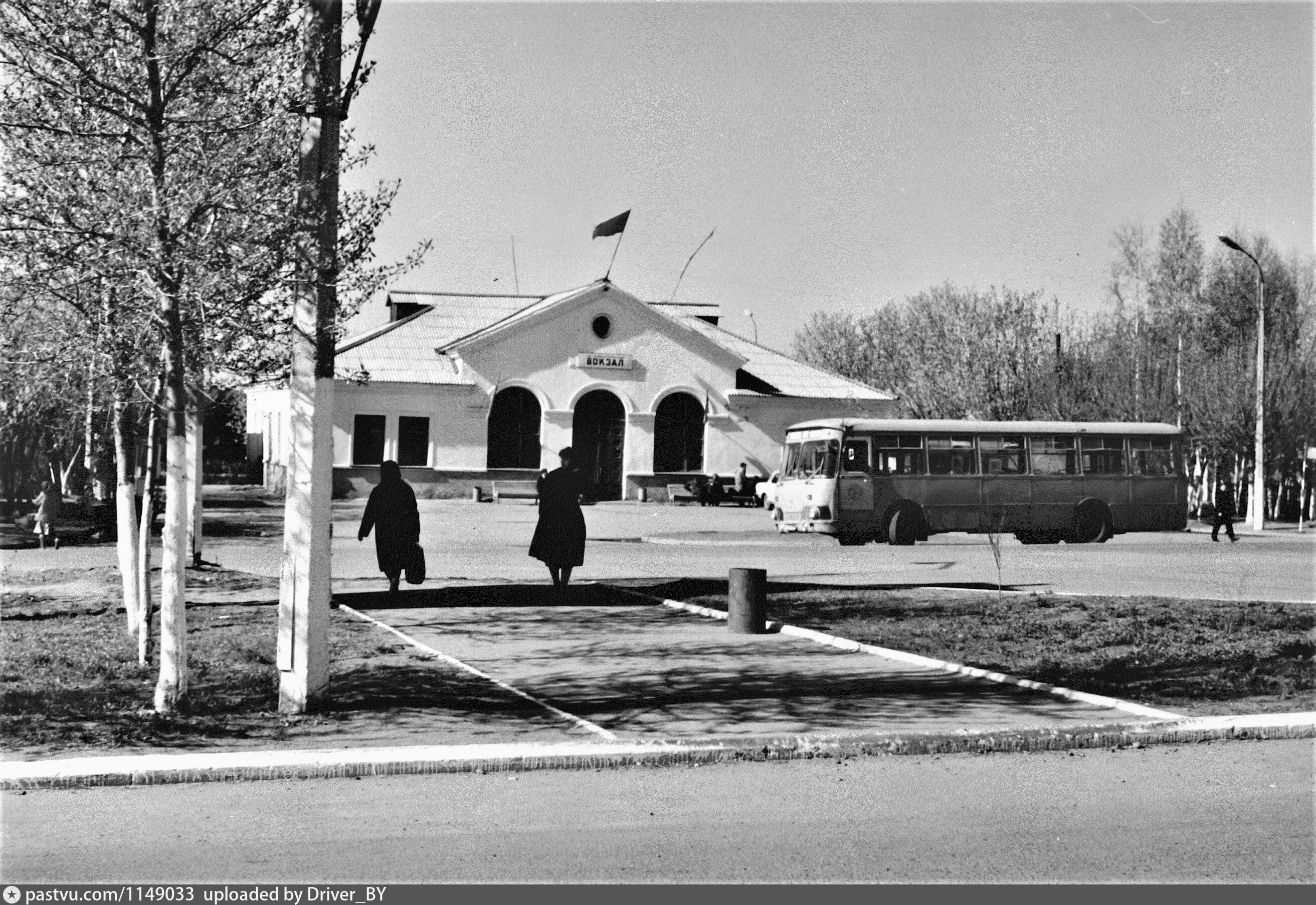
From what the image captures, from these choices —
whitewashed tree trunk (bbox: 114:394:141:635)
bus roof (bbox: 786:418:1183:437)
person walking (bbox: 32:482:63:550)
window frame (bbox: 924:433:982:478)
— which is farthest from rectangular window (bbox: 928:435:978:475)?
whitewashed tree trunk (bbox: 114:394:141:635)

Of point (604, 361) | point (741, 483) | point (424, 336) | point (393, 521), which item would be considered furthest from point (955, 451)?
point (424, 336)

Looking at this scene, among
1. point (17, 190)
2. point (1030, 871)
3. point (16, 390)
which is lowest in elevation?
point (1030, 871)

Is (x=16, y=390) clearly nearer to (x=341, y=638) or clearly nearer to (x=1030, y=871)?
(x=341, y=638)

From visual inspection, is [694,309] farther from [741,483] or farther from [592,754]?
[592,754]

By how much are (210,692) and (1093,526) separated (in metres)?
23.3

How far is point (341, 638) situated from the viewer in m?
12.6

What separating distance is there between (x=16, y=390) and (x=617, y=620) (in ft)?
20.9

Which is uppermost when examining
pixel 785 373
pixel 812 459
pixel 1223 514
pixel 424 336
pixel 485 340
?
pixel 424 336

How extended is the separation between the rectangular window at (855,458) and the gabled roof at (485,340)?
67.5 feet

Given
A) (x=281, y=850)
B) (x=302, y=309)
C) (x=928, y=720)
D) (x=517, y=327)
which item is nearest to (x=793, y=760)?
(x=928, y=720)

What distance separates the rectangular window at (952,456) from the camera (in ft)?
90.8

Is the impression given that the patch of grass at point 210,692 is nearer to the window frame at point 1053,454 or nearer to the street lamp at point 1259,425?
the window frame at point 1053,454

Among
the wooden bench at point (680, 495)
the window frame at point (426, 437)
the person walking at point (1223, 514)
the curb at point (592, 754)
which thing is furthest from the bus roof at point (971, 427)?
the window frame at point (426, 437)

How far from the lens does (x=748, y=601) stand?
13.1m
